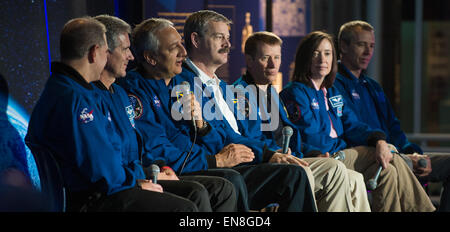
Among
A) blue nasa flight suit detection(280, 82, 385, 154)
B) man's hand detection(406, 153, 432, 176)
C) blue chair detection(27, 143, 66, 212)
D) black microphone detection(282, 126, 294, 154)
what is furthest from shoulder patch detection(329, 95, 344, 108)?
blue chair detection(27, 143, 66, 212)

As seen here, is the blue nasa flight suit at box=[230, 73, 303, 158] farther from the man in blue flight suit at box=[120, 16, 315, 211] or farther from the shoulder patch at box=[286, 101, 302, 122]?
the man in blue flight suit at box=[120, 16, 315, 211]

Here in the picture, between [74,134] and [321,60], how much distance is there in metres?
1.90

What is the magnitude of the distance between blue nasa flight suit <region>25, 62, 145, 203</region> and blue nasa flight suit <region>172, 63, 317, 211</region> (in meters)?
0.83

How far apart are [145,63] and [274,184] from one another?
0.90 m

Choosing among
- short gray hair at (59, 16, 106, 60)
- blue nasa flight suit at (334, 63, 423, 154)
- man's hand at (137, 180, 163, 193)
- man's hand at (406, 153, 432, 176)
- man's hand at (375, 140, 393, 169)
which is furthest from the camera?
blue nasa flight suit at (334, 63, 423, 154)

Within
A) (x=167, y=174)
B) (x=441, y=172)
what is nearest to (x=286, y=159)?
(x=167, y=174)

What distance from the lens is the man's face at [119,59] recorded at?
2602 millimetres

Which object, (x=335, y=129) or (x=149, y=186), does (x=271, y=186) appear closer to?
(x=149, y=186)

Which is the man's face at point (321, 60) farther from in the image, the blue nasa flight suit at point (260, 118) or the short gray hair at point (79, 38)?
the short gray hair at point (79, 38)

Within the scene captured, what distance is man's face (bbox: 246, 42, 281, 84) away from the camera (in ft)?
11.3

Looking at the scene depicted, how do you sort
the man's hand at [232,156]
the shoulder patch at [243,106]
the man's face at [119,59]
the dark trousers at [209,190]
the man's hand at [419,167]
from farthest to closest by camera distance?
the man's hand at [419,167] < the shoulder patch at [243,106] < the man's hand at [232,156] < the man's face at [119,59] < the dark trousers at [209,190]

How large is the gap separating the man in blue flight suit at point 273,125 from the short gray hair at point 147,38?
638mm

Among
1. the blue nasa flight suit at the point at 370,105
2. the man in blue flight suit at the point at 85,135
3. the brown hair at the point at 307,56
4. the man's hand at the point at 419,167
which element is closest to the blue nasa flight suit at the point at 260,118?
the brown hair at the point at 307,56

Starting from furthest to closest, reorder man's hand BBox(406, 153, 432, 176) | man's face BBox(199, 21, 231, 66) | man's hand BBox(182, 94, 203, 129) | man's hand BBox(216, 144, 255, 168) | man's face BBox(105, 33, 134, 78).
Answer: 1. man's hand BBox(406, 153, 432, 176)
2. man's face BBox(199, 21, 231, 66)
3. man's hand BBox(216, 144, 255, 168)
4. man's hand BBox(182, 94, 203, 129)
5. man's face BBox(105, 33, 134, 78)
